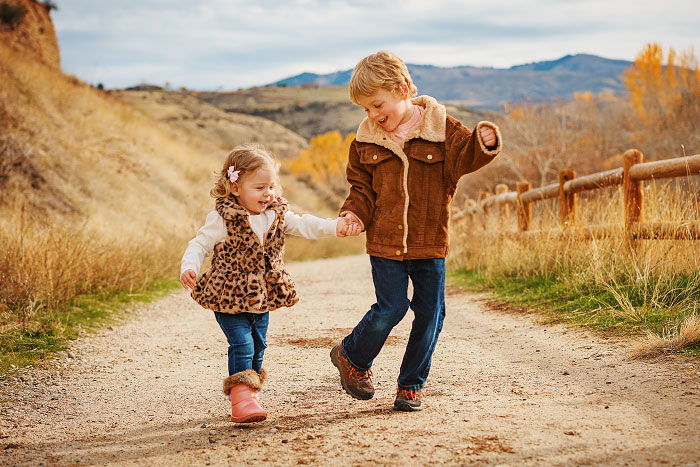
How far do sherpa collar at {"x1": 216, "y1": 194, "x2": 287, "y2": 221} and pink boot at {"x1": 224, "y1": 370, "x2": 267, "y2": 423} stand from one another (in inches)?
32.3

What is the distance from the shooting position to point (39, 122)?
19.8m

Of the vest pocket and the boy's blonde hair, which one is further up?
the boy's blonde hair

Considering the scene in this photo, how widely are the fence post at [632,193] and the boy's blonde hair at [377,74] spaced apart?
435 cm

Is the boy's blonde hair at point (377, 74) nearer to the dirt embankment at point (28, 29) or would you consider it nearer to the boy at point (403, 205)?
the boy at point (403, 205)

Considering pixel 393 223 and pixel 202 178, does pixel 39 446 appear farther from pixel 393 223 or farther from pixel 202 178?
pixel 202 178

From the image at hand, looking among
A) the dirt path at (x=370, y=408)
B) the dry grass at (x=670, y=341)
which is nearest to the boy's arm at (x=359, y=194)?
the dirt path at (x=370, y=408)

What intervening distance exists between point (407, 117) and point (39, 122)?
18439 mm

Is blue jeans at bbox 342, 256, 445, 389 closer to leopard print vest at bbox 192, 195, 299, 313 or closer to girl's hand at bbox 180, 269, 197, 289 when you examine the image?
leopard print vest at bbox 192, 195, 299, 313

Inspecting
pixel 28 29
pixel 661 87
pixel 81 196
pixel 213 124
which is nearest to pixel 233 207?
pixel 81 196

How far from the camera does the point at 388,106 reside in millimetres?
3709

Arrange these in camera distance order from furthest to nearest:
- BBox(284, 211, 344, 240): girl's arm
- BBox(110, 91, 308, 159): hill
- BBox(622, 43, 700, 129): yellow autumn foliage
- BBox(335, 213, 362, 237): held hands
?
BBox(110, 91, 308, 159): hill < BBox(622, 43, 700, 129): yellow autumn foliage < BBox(284, 211, 344, 240): girl's arm < BBox(335, 213, 362, 237): held hands

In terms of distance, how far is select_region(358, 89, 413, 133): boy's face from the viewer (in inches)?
145

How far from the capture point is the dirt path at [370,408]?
10.0 feet

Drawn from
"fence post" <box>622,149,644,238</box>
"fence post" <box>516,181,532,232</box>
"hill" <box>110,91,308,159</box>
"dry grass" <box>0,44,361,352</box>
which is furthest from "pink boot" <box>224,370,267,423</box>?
"hill" <box>110,91,308,159</box>
